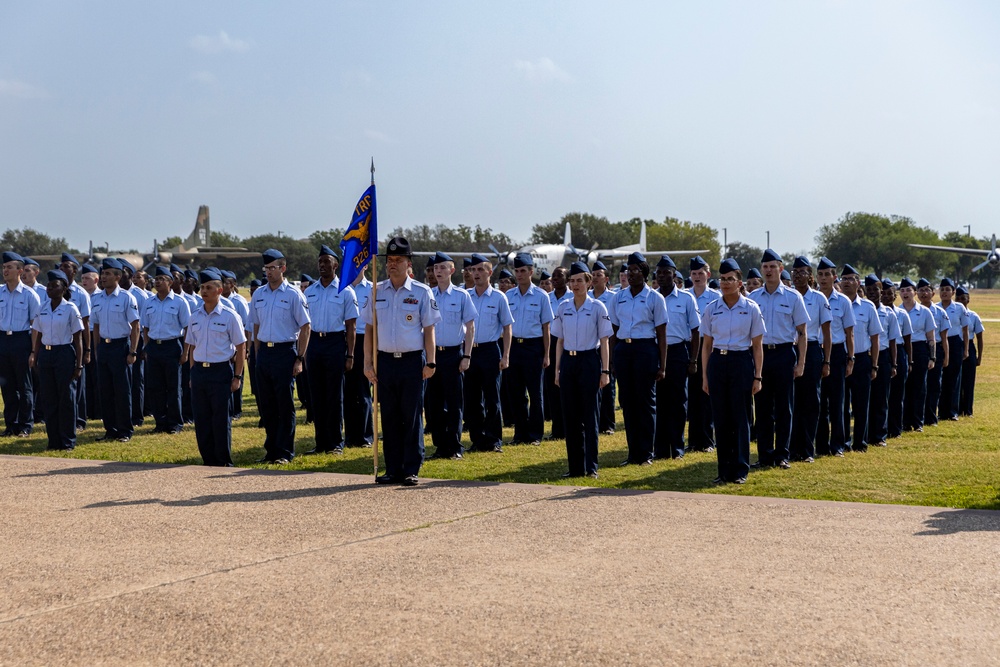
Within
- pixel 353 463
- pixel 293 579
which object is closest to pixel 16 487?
pixel 353 463

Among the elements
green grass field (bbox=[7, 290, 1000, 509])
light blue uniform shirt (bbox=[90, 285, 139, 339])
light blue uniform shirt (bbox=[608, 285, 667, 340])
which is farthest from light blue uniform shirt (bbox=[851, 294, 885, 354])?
light blue uniform shirt (bbox=[90, 285, 139, 339])

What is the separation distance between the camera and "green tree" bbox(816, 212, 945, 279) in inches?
4294

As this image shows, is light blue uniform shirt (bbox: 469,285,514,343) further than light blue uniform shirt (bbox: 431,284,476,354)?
Yes

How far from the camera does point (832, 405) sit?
11648 millimetres

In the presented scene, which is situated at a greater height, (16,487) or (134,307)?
(134,307)

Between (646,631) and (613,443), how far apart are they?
7872 mm

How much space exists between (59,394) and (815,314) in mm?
7775

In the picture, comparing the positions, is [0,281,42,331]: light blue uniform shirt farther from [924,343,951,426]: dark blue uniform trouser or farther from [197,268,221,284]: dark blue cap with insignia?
[924,343,951,426]: dark blue uniform trouser

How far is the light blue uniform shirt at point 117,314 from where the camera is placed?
13430 mm

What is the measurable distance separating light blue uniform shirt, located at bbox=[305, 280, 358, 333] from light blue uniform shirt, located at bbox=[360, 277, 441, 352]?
2.31 meters

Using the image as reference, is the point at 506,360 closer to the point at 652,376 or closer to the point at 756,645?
the point at 652,376

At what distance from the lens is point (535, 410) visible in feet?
43.5

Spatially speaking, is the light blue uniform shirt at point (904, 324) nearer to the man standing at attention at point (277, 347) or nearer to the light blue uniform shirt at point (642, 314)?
the light blue uniform shirt at point (642, 314)

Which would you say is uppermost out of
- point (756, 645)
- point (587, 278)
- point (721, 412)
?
point (587, 278)
